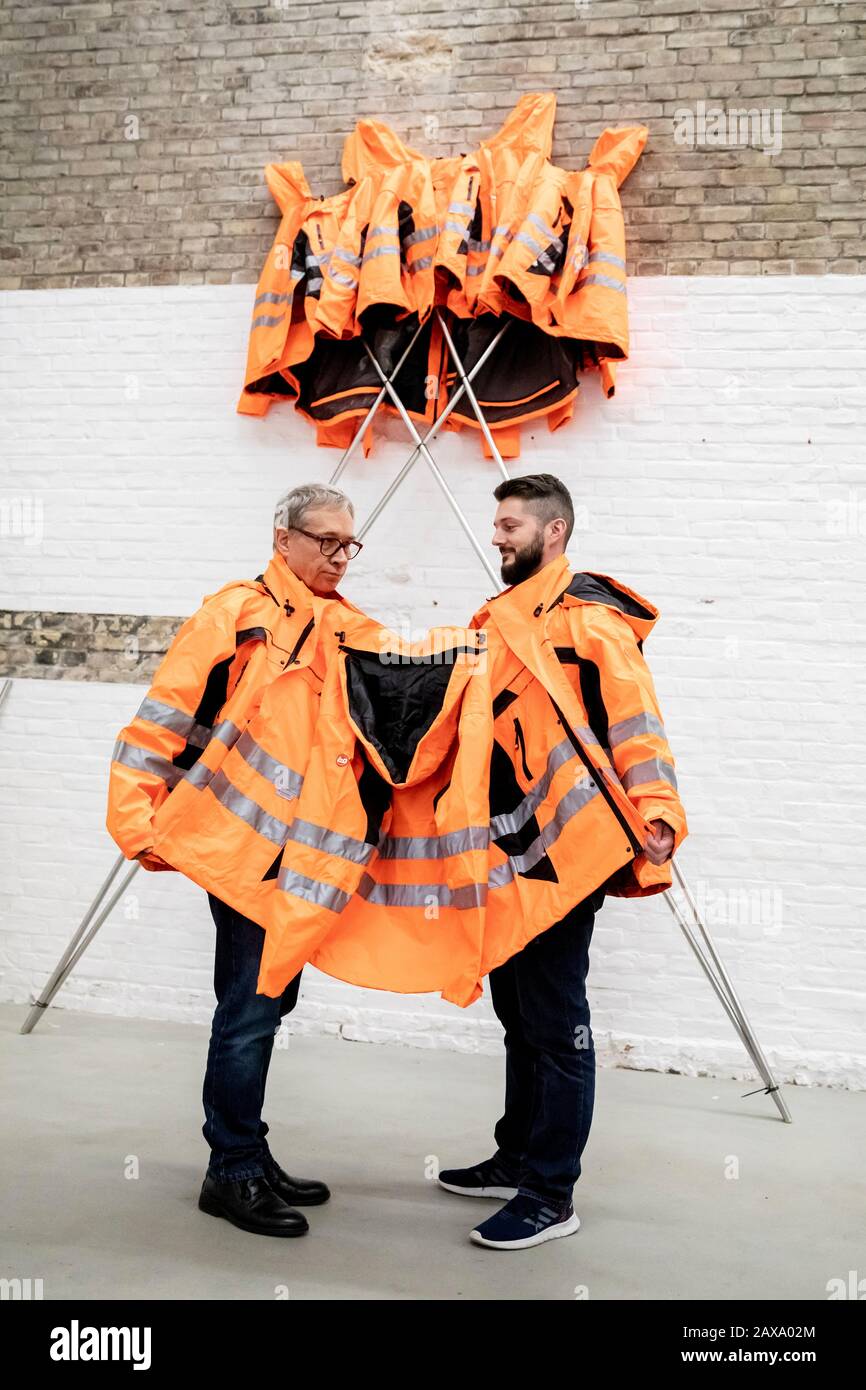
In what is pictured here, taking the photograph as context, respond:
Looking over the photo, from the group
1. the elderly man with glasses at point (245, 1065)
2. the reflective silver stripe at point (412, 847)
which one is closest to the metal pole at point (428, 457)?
the elderly man with glasses at point (245, 1065)

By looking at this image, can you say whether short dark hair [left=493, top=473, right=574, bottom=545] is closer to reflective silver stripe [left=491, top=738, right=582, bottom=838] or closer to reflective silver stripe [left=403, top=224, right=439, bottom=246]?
reflective silver stripe [left=491, top=738, right=582, bottom=838]

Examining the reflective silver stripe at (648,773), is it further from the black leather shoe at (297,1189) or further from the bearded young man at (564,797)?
the black leather shoe at (297,1189)

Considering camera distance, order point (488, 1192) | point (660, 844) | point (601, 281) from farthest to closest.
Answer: point (601, 281), point (488, 1192), point (660, 844)

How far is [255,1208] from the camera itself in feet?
8.27

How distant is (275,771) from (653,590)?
1.90 meters

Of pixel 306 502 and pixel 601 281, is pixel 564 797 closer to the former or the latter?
pixel 306 502

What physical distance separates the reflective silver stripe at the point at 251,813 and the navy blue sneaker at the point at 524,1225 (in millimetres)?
870

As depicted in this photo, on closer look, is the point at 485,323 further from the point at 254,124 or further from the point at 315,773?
the point at 315,773

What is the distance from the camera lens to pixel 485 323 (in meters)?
4.14

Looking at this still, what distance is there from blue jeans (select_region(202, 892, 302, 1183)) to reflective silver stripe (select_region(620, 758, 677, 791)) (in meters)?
0.78

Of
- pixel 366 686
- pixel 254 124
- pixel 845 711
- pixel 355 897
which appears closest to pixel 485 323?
pixel 254 124

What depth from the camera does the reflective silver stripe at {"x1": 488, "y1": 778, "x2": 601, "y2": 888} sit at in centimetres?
246

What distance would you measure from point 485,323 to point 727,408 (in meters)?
0.84

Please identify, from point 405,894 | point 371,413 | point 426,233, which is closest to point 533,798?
point 405,894
